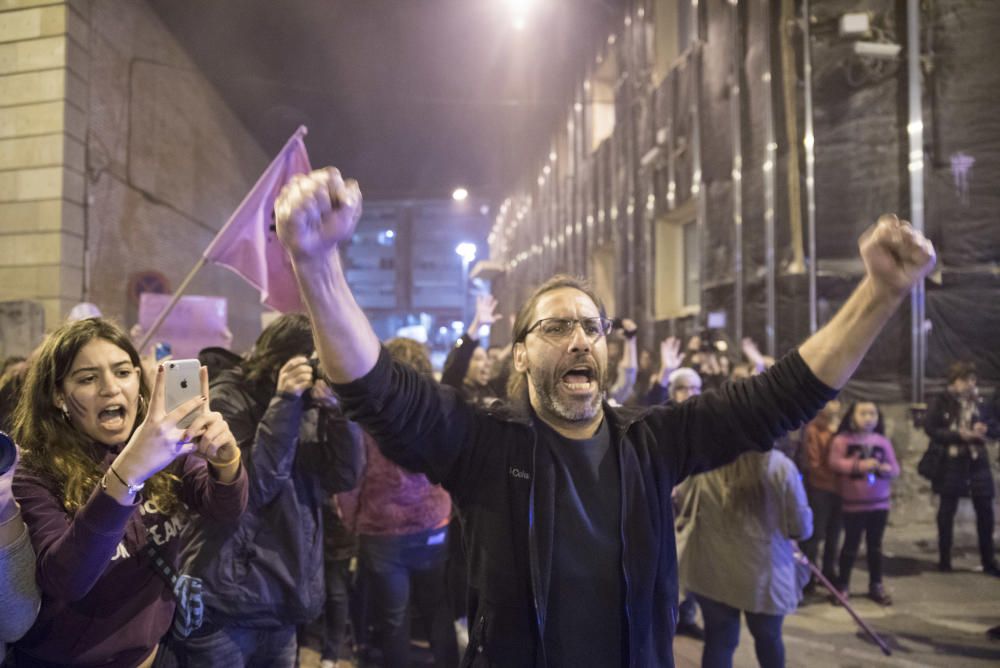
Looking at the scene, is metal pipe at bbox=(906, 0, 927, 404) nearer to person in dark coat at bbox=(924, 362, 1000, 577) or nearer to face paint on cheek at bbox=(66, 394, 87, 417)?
person in dark coat at bbox=(924, 362, 1000, 577)

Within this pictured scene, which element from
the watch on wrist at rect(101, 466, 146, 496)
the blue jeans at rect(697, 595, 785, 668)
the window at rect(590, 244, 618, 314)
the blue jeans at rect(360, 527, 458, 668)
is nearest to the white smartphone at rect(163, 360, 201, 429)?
the watch on wrist at rect(101, 466, 146, 496)

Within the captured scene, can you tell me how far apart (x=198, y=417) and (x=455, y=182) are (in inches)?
854

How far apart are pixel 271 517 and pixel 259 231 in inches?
109

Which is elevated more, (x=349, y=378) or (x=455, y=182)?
(x=455, y=182)

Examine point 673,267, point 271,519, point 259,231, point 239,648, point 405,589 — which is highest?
point 673,267

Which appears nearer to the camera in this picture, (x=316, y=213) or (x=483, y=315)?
(x=316, y=213)

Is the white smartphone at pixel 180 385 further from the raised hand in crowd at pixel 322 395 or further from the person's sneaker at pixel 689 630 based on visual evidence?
the person's sneaker at pixel 689 630

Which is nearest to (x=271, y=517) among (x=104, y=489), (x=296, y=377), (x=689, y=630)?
(x=296, y=377)

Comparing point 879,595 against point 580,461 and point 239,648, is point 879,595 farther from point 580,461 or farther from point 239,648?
point 239,648

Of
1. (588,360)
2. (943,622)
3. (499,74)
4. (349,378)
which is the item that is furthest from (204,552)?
(499,74)

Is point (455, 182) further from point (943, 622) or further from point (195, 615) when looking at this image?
point (195, 615)

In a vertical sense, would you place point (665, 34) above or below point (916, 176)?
above

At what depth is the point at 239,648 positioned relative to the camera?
256 centimetres

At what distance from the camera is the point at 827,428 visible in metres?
6.39
